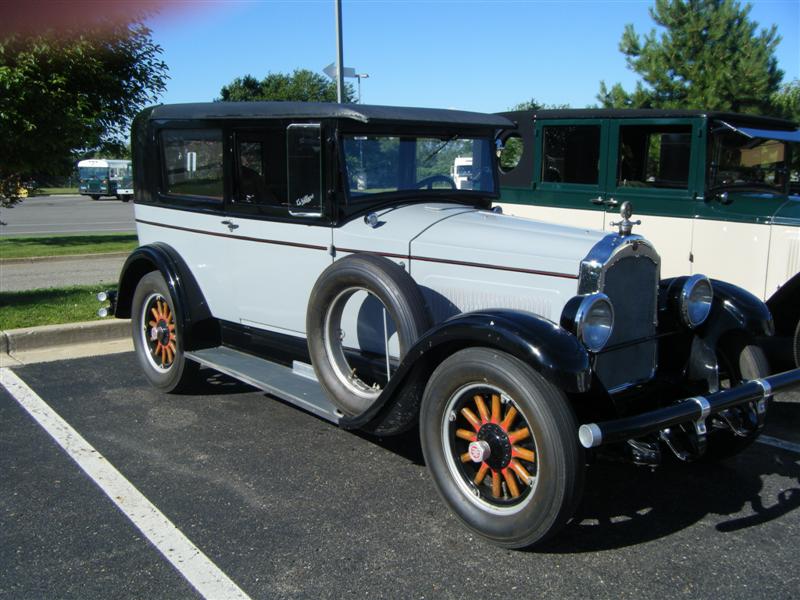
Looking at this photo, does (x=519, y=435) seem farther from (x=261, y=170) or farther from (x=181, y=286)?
(x=181, y=286)

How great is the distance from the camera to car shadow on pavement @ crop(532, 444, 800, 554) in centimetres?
324

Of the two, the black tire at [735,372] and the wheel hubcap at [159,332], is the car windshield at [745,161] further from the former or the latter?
the wheel hubcap at [159,332]

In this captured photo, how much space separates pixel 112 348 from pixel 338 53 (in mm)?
7089

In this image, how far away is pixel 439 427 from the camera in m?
3.30

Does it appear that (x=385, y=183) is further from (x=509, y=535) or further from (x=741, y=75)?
(x=741, y=75)

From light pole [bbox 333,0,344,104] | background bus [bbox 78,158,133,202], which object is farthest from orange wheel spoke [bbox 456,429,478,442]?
background bus [bbox 78,158,133,202]

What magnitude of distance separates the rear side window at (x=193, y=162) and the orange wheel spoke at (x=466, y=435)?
248 cm

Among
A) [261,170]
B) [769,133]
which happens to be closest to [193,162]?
[261,170]

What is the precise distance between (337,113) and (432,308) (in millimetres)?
1213

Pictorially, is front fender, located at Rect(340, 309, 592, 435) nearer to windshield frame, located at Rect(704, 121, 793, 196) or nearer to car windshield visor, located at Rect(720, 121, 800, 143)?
windshield frame, located at Rect(704, 121, 793, 196)

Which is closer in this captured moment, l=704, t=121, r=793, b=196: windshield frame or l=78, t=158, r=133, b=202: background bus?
l=704, t=121, r=793, b=196: windshield frame

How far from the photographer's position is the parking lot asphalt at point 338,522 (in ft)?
9.32

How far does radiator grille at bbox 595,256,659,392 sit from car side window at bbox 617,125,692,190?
2.87 m

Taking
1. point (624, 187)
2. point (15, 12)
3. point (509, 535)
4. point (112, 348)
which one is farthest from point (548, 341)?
point (15, 12)
